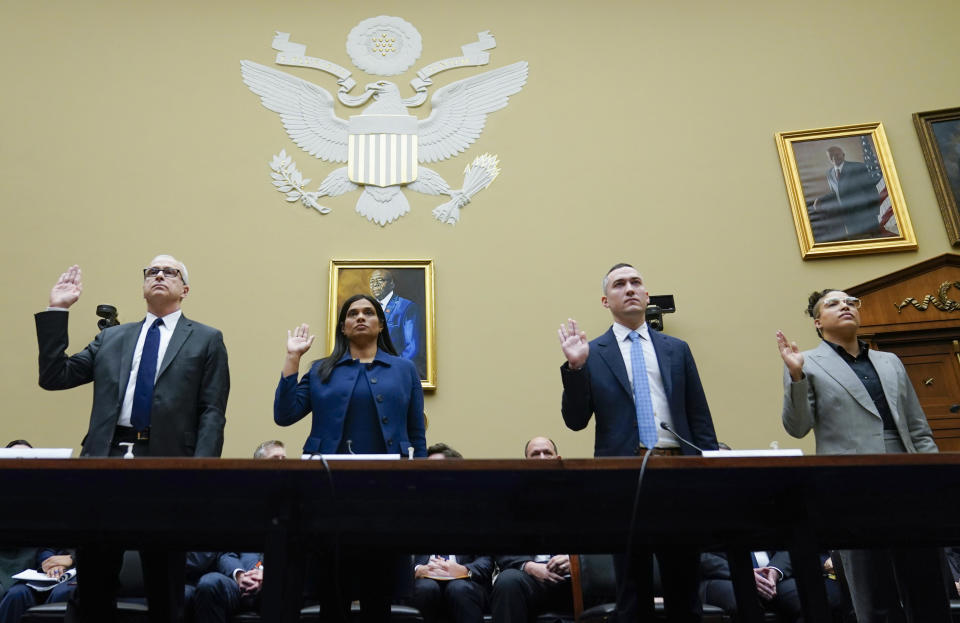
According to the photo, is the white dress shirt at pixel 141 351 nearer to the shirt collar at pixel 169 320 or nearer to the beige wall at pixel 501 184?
the shirt collar at pixel 169 320

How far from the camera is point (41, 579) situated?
3.65m

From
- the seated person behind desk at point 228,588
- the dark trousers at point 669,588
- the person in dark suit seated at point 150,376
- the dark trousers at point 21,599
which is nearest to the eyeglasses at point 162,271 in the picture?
the person in dark suit seated at point 150,376

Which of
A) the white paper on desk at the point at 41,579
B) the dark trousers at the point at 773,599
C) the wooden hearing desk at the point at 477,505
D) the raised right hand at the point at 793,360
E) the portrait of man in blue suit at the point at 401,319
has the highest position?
the portrait of man in blue suit at the point at 401,319

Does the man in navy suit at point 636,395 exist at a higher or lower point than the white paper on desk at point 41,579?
higher

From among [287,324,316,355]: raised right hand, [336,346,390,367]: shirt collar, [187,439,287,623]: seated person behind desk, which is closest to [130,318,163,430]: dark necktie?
[187,439,287,623]: seated person behind desk

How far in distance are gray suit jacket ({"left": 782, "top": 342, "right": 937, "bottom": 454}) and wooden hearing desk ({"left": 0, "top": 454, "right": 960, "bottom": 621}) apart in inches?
26.2

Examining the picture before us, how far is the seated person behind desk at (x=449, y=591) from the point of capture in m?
3.56

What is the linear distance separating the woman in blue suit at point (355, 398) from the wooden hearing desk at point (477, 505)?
528mm

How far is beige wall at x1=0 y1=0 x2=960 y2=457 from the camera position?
17.7 ft

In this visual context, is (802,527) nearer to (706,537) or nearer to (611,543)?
(706,537)

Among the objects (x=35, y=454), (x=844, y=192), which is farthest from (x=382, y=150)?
(x=35, y=454)

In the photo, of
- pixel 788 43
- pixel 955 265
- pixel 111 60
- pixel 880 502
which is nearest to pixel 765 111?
pixel 788 43

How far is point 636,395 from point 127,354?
194 cm

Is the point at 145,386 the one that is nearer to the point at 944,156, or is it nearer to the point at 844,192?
the point at 844,192
